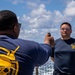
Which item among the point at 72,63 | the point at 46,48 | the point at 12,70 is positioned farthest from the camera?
the point at 72,63

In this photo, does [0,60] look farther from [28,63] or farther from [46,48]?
[46,48]

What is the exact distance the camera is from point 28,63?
2.33 meters

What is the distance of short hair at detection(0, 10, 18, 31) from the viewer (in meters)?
2.31

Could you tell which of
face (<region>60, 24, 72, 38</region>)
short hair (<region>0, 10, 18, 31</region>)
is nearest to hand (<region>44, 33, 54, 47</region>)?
short hair (<region>0, 10, 18, 31</region>)

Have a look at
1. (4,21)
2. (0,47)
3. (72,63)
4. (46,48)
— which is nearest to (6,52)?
(0,47)

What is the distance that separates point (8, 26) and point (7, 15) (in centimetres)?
9

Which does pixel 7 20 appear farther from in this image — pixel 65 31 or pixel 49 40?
pixel 65 31

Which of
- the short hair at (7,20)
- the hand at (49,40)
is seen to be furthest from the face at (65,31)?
the short hair at (7,20)

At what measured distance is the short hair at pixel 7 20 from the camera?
2311mm

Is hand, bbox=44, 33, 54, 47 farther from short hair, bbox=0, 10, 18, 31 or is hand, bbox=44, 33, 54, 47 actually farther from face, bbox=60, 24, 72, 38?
face, bbox=60, 24, 72, 38

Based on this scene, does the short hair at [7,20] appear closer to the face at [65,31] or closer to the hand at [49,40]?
the hand at [49,40]

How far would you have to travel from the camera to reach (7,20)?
2.31 meters

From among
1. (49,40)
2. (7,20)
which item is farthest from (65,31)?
(7,20)

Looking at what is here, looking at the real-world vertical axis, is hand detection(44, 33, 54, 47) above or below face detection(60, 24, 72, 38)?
below
